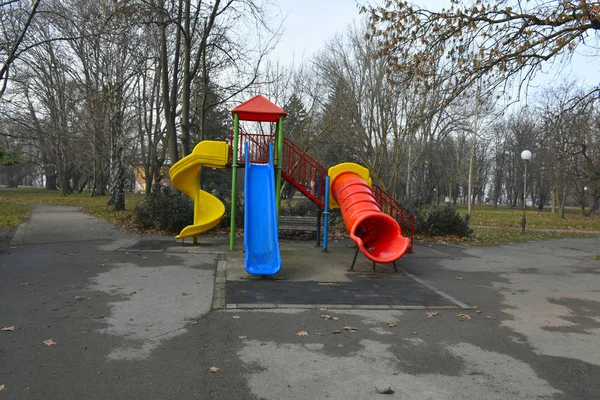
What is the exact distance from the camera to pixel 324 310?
6.33m

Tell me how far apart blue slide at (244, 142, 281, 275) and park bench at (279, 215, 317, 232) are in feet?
8.48

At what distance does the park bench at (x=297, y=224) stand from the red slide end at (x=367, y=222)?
1615 millimetres

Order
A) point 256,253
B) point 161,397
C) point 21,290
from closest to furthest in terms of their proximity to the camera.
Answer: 1. point 161,397
2. point 21,290
3. point 256,253

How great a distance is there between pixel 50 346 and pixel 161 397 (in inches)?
69.4

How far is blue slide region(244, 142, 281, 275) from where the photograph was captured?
8306mm

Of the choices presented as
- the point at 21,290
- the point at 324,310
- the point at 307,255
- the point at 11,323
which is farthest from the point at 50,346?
the point at 307,255

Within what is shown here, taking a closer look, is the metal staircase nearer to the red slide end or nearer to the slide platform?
the slide platform

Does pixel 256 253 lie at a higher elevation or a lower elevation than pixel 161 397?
higher

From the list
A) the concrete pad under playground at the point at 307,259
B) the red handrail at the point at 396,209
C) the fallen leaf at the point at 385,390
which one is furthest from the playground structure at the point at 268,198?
the fallen leaf at the point at 385,390

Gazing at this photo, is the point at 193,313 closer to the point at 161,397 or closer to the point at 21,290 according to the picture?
the point at 161,397

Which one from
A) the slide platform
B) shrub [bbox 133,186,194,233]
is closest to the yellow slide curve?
shrub [bbox 133,186,194,233]

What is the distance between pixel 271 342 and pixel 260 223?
446 centimetres

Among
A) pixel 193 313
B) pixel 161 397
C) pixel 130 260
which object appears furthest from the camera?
pixel 130 260

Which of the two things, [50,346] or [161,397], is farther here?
[50,346]
